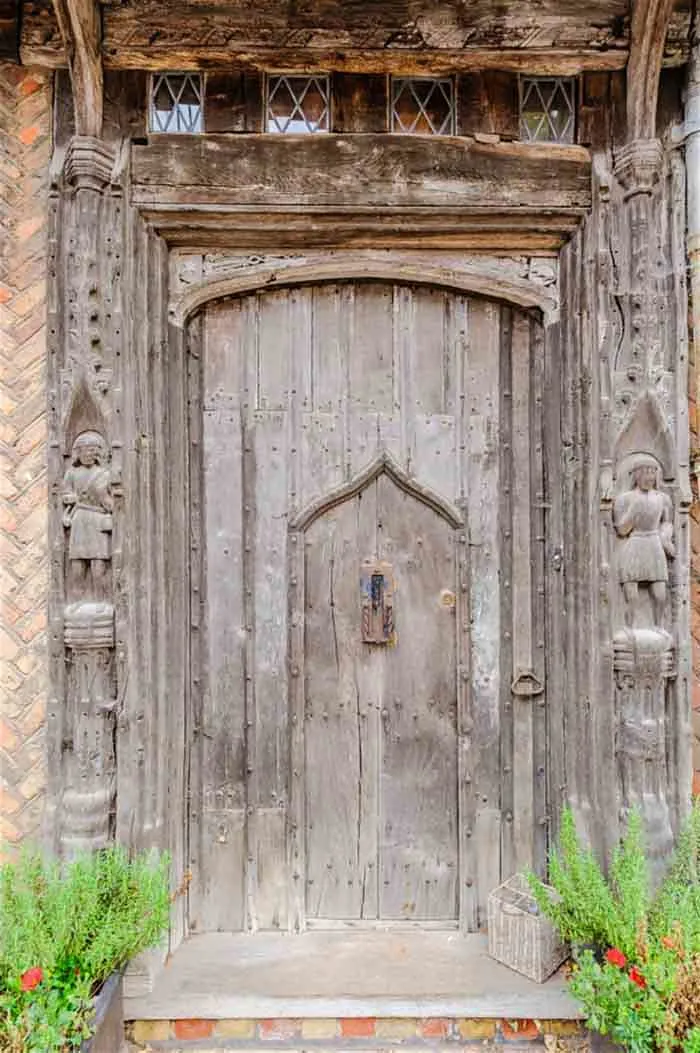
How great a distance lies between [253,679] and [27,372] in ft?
5.33

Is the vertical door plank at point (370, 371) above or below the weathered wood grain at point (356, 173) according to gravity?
below

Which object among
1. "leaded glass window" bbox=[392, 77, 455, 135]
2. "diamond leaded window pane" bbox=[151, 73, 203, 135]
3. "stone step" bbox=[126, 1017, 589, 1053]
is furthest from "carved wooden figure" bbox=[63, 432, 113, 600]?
"leaded glass window" bbox=[392, 77, 455, 135]

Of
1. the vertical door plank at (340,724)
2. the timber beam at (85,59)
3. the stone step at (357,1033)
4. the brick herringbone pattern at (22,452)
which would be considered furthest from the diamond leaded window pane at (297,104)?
the stone step at (357,1033)

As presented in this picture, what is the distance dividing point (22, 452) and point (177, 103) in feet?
5.29

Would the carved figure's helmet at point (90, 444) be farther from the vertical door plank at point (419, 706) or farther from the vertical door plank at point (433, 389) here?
the vertical door plank at point (433, 389)

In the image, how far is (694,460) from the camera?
9.17ft

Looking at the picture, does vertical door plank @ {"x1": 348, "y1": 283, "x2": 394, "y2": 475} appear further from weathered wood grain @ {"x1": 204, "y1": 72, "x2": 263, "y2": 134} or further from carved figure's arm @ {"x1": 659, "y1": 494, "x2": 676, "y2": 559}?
carved figure's arm @ {"x1": 659, "y1": 494, "x2": 676, "y2": 559}

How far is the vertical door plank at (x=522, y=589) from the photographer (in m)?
2.96

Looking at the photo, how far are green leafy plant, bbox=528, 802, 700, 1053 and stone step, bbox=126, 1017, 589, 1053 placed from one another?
29 centimetres

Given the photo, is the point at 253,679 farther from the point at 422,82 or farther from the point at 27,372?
the point at 422,82

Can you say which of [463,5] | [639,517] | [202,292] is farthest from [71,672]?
[463,5]

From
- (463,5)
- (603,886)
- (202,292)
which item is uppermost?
(463,5)

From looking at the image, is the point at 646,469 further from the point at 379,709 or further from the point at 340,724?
the point at 340,724

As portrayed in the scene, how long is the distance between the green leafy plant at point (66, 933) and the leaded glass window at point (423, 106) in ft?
10.3
